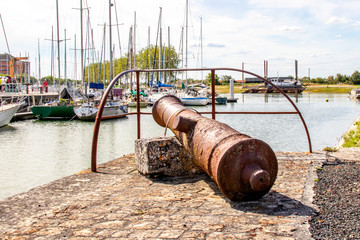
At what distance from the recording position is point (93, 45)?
43.2 m

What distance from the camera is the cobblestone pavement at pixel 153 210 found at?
3365 millimetres

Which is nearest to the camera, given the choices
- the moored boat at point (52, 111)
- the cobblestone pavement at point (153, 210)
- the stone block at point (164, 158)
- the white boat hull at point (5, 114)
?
the cobblestone pavement at point (153, 210)

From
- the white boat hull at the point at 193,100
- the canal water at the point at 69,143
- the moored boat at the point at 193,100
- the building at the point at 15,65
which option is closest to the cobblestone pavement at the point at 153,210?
the canal water at the point at 69,143

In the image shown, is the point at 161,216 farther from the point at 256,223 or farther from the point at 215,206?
the point at 256,223

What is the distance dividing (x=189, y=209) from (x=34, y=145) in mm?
18541

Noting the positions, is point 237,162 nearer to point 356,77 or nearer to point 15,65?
point 15,65

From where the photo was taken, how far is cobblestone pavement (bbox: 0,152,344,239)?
3.37m

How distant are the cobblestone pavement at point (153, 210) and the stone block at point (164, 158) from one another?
0.13 m

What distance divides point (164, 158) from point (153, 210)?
1.40m

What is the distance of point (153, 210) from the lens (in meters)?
3.96

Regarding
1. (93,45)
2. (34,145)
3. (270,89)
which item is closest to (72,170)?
(34,145)

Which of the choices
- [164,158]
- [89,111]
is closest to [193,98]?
[89,111]

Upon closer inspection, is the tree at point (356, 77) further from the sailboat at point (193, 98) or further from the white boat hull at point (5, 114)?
the white boat hull at point (5, 114)

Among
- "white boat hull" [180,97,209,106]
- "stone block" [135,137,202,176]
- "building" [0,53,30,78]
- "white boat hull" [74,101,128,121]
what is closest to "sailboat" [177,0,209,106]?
"white boat hull" [180,97,209,106]
